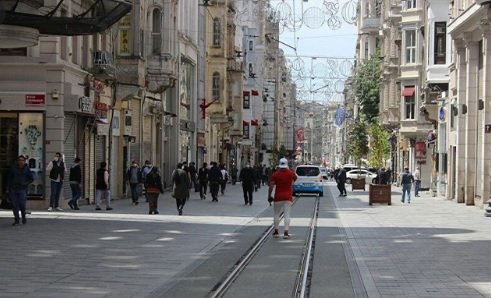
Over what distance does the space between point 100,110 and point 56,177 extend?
6.45 m

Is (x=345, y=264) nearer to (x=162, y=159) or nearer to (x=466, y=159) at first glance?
(x=466, y=159)

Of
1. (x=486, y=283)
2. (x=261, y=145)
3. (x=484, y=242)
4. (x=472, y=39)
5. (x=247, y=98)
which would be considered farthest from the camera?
(x=261, y=145)

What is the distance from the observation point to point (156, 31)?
44562mm

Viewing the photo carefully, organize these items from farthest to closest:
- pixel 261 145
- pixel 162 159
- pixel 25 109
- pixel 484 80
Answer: pixel 261 145, pixel 162 159, pixel 484 80, pixel 25 109

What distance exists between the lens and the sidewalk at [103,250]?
1294 cm

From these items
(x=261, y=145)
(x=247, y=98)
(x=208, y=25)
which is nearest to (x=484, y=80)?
(x=208, y=25)

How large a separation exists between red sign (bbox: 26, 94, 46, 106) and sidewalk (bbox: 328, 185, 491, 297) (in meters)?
10.3

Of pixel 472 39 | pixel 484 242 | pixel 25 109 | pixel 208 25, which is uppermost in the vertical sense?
pixel 208 25

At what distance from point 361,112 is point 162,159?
5612cm

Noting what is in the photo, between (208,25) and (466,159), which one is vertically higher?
(208,25)

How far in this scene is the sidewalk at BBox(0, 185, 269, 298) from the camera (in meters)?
12.9

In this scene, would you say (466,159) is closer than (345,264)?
No

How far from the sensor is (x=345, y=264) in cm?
1623

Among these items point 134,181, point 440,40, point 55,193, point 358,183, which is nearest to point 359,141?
point 358,183
